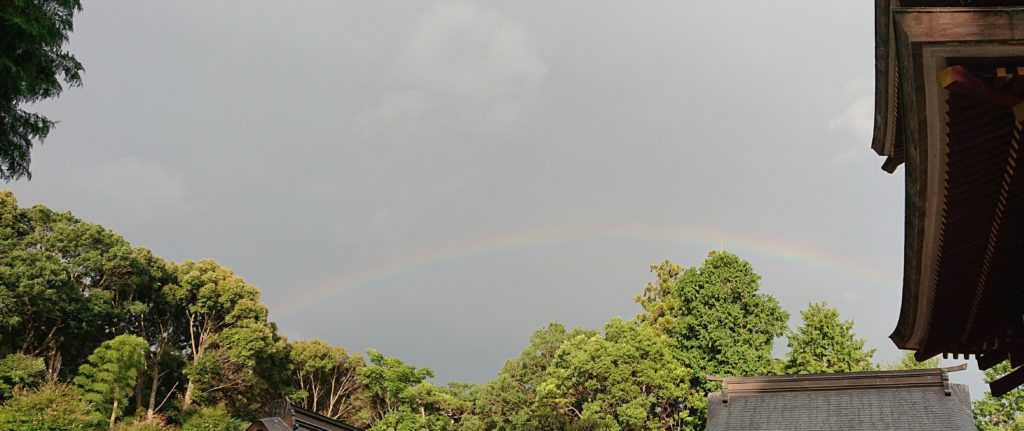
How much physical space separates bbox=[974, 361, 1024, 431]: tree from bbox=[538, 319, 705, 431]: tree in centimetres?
1168

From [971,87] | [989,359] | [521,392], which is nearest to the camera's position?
[971,87]

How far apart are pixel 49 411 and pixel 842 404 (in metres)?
26.6

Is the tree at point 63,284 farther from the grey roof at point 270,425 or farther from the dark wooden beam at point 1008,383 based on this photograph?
the dark wooden beam at point 1008,383

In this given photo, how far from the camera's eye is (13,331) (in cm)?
2722

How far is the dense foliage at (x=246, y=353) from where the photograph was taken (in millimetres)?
26531

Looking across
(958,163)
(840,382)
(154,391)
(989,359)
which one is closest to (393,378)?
(154,391)

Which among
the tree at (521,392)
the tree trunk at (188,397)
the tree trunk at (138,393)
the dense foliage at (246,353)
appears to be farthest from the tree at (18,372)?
the tree at (521,392)

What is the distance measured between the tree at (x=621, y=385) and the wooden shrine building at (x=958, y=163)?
21.2 metres

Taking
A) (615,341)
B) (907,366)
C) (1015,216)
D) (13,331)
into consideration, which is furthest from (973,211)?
(907,366)

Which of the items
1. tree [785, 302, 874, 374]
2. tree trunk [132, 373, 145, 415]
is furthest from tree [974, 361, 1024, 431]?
tree trunk [132, 373, 145, 415]

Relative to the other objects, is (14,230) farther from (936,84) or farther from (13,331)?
(936,84)

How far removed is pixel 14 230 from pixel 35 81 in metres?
22.4

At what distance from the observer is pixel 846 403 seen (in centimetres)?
2075

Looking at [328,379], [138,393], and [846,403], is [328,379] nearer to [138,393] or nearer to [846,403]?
[138,393]
